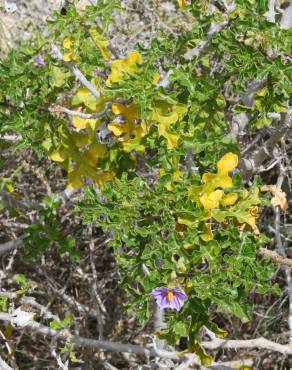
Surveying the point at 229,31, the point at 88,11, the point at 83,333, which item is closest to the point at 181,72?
the point at 229,31

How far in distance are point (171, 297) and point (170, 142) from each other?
384 mm

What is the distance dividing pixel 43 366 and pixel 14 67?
4.62 feet

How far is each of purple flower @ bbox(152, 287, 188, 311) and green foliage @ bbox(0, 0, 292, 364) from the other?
0.02m

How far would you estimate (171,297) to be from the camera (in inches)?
62.4

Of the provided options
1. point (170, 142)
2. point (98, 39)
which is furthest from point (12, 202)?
point (170, 142)

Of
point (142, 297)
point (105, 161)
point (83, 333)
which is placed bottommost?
point (83, 333)

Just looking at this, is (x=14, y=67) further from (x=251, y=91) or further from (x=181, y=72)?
(x=251, y=91)

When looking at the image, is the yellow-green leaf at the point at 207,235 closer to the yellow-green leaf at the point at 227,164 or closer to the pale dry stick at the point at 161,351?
the yellow-green leaf at the point at 227,164

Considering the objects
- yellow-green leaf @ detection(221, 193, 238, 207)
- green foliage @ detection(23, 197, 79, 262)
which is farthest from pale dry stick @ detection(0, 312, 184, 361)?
yellow-green leaf @ detection(221, 193, 238, 207)

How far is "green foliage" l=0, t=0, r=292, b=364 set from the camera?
1.48 metres

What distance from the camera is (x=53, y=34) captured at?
5.66 ft

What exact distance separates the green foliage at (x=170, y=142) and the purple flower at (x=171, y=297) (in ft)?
0.06

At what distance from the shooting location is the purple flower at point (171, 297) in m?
1.56

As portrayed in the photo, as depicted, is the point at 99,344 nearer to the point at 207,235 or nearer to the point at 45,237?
the point at 45,237
